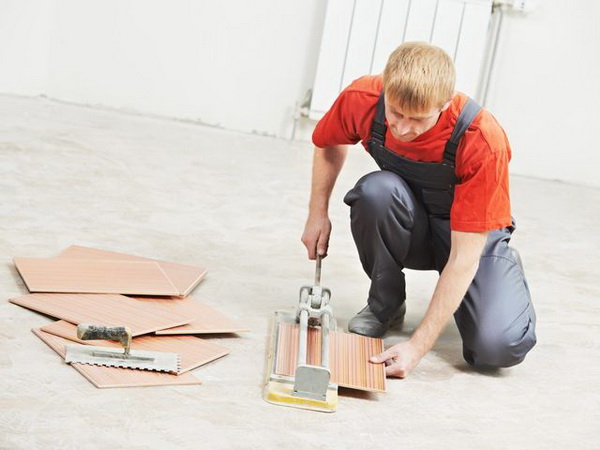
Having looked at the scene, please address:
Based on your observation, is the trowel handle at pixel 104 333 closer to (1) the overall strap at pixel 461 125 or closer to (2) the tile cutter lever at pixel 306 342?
(2) the tile cutter lever at pixel 306 342

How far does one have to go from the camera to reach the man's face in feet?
7.00

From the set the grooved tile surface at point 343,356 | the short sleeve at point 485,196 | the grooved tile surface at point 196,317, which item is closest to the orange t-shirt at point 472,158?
the short sleeve at point 485,196

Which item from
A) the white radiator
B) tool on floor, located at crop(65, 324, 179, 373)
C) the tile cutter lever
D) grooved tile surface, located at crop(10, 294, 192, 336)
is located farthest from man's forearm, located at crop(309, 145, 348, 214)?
the white radiator

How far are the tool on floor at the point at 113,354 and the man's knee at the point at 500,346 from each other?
78 centimetres

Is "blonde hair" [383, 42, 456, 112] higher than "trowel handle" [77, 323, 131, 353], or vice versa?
"blonde hair" [383, 42, 456, 112]

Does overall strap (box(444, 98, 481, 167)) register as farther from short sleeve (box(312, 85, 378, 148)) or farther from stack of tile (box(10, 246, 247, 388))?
stack of tile (box(10, 246, 247, 388))

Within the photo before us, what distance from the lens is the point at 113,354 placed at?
214cm

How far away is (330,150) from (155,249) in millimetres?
761

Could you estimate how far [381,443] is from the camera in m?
1.98

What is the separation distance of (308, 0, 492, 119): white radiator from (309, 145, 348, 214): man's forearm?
109 inches

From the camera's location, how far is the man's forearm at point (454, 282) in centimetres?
228

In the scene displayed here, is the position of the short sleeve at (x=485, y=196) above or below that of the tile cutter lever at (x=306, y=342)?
above

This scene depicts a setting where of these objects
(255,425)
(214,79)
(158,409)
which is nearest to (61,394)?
(158,409)

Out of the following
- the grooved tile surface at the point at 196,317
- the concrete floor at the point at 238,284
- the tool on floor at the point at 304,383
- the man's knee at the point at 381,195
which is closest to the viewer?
the concrete floor at the point at 238,284
